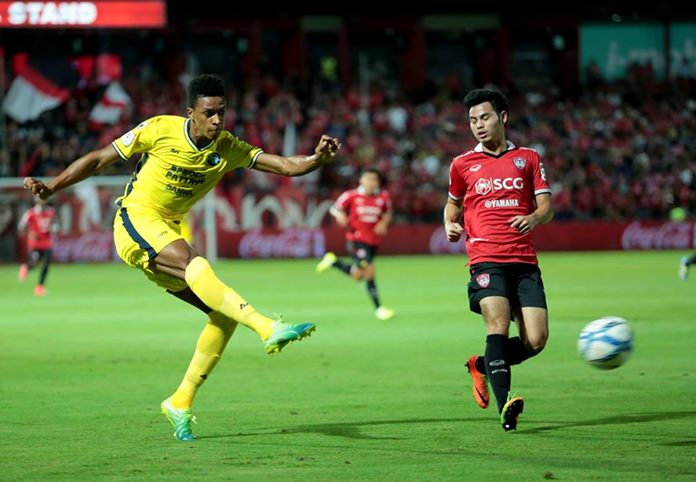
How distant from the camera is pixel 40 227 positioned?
2630cm

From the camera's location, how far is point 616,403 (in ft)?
31.8

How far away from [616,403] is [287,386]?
3005mm

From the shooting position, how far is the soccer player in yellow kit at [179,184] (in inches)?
322

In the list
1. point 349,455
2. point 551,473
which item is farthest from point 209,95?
point 551,473

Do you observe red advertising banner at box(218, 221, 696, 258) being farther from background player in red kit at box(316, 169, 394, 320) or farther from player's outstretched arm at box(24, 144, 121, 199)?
player's outstretched arm at box(24, 144, 121, 199)

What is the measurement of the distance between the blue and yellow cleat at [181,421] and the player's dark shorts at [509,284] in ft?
6.97

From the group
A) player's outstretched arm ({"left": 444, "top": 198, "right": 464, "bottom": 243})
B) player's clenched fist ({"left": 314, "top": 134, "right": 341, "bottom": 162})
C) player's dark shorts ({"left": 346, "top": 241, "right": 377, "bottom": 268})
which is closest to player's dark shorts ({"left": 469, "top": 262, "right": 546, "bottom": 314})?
player's outstretched arm ({"left": 444, "top": 198, "right": 464, "bottom": 243})

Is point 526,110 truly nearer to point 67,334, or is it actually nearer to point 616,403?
point 67,334

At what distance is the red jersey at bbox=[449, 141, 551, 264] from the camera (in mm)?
8625

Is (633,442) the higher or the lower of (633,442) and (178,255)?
the lower

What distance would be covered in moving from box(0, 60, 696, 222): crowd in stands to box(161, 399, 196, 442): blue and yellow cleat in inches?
1101

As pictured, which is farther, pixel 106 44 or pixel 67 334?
pixel 106 44

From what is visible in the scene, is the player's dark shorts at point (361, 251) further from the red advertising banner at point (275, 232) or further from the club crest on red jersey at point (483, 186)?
the red advertising banner at point (275, 232)

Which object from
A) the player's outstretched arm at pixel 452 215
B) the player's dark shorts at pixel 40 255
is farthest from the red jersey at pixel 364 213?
the player's outstretched arm at pixel 452 215
